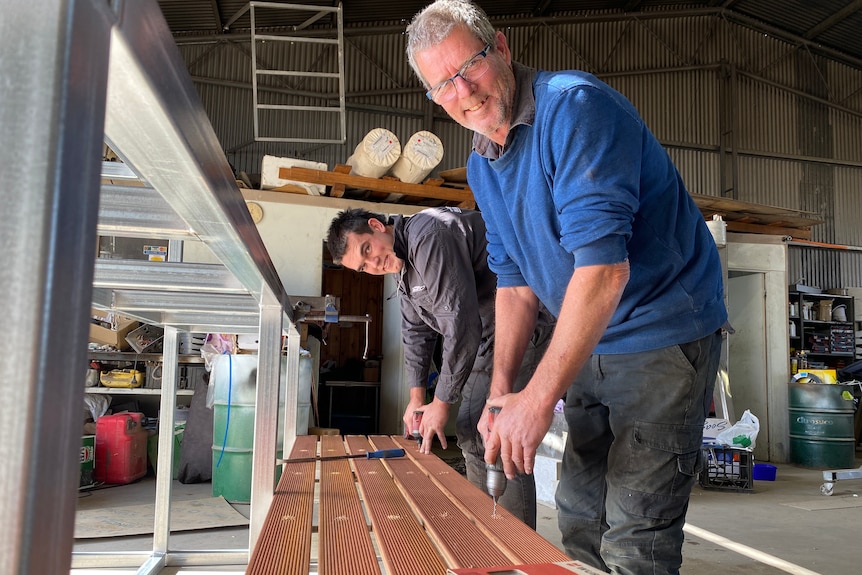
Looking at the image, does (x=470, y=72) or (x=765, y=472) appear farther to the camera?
(x=765, y=472)

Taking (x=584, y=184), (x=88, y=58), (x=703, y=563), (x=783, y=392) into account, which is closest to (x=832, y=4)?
(x=783, y=392)

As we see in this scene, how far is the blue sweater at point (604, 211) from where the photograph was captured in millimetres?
1347

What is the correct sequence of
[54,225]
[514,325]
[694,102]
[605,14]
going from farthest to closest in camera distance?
[694,102]
[605,14]
[514,325]
[54,225]

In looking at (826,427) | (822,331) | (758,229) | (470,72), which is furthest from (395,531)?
(822,331)

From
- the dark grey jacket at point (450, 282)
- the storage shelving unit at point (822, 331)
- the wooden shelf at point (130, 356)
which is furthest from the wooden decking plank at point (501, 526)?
the storage shelving unit at point (822, 331)

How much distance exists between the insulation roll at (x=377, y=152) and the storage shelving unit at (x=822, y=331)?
734cm

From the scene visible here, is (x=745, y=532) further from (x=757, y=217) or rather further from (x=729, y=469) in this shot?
(x=757, y=217)

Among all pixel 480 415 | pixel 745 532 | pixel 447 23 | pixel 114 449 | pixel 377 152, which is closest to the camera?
pixel 447 23

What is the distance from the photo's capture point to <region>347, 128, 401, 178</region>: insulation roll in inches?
260

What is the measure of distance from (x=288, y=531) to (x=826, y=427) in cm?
802

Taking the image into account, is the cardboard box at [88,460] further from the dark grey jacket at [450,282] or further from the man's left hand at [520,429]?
the man's left hand at [520,429]

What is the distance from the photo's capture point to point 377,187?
6.73m

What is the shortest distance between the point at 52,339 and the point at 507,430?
3.59 feet

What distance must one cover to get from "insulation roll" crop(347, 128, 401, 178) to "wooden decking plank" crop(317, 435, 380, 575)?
4.81 metres
